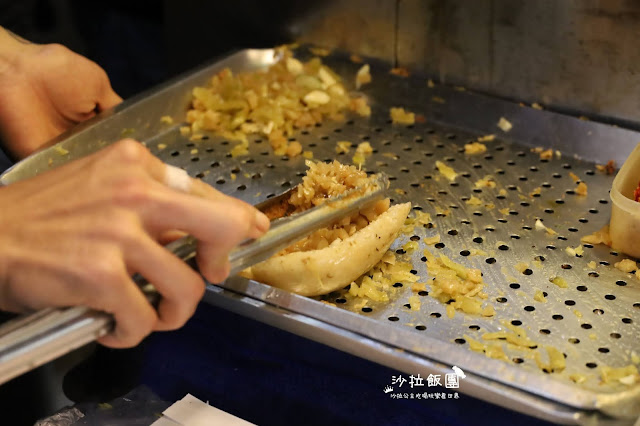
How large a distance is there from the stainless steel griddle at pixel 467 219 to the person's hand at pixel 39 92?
0.09 meters

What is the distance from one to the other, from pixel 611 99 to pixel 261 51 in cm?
90

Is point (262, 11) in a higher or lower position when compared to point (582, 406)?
higher

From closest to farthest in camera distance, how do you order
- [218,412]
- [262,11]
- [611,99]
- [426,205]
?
[218,412]
[426,205]
[611,99]
[262,11]

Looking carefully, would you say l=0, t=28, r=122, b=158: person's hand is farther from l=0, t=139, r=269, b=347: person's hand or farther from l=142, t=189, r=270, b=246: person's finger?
l=142, t=189, r=270, b=246: person's finger

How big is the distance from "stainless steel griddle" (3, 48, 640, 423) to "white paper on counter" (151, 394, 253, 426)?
0.16 metres

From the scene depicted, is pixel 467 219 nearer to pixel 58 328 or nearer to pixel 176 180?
pixel 176 180

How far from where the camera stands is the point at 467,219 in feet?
4.55

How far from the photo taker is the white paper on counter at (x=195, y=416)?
1079mm

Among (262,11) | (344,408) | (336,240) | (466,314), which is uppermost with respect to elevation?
(262,11)

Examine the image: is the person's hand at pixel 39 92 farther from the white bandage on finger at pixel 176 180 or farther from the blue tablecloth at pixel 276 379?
the white bandage on finger at pixel 176 180

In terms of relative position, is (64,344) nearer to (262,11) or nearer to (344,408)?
(344,408)

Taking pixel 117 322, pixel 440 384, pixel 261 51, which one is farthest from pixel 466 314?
pixel 261 51

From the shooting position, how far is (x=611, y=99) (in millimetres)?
1592

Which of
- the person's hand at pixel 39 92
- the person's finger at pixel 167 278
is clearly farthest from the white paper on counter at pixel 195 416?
the person's hand at pixel 39 92
